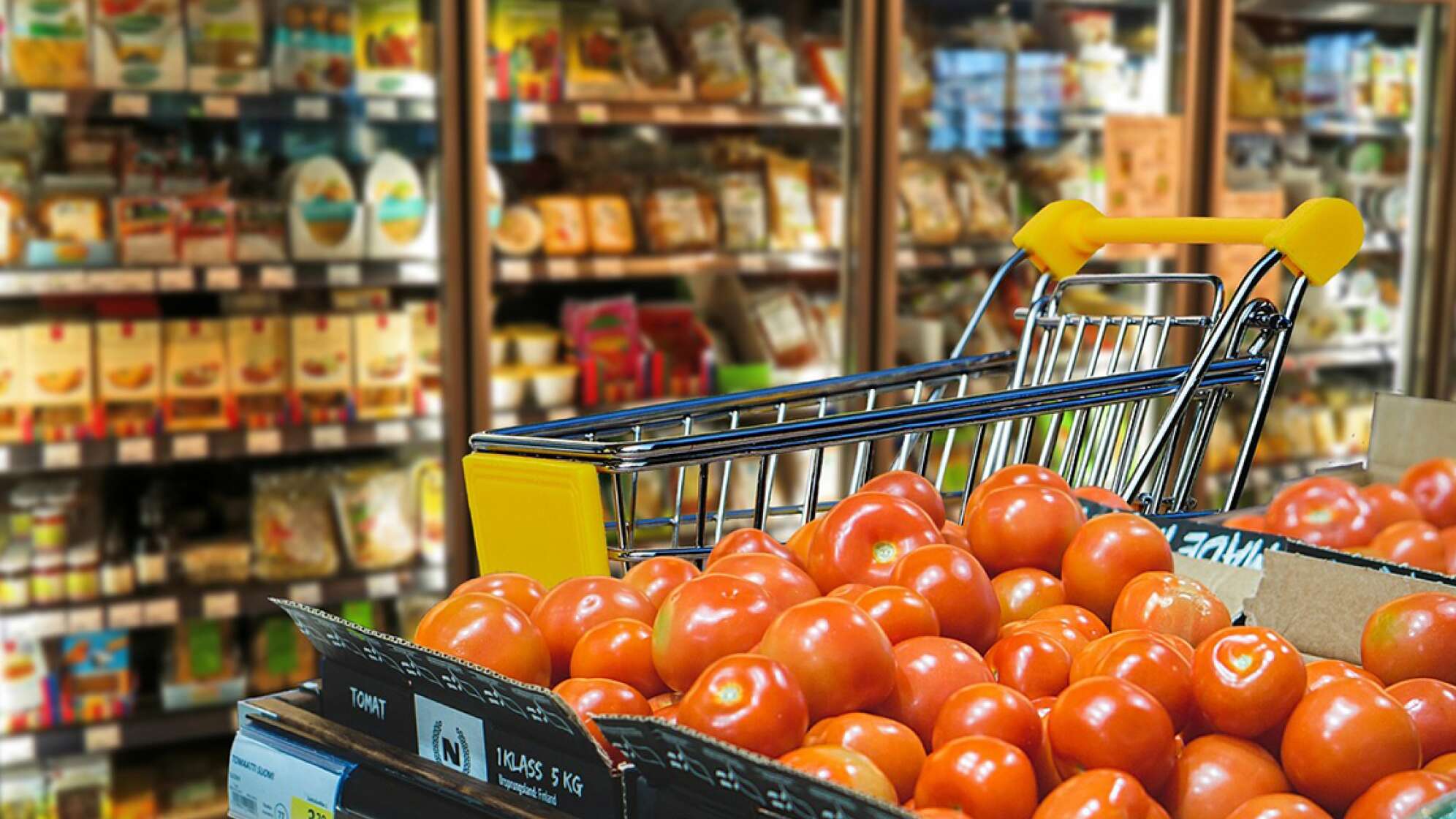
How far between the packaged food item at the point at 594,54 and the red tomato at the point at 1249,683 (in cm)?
241

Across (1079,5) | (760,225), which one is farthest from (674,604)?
(1079,5)

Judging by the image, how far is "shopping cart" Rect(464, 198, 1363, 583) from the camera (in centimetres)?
112

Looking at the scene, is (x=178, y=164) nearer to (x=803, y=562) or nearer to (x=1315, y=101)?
(x=803, y=562)

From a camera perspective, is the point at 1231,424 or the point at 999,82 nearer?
the point at 999,82

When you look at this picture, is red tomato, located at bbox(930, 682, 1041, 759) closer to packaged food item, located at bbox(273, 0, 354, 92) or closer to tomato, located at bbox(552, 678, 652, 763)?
tomato, located at bbox(552, 678, 652, 763)

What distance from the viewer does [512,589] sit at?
3.18 ft

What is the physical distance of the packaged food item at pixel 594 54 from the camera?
3.01 m

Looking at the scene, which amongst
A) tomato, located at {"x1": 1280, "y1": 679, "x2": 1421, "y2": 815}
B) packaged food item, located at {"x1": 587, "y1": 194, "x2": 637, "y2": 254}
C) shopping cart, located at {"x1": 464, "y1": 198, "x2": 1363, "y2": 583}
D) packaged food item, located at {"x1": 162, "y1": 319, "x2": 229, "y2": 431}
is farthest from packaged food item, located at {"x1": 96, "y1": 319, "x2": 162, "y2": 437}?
tomato, located at {"x1": 1280, "y1": 679, "x2": 1421, "y2": 815}

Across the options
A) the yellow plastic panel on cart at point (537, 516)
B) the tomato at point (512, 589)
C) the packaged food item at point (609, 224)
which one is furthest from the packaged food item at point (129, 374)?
the tomato at point (512, 589)

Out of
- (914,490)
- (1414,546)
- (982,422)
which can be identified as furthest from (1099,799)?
(1414,546)

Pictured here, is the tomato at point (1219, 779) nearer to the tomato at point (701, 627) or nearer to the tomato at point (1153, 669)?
the tomato at point (1153, 669)

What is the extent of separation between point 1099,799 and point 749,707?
18 cm

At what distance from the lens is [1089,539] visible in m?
1.01

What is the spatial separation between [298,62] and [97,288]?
572 millimetres
